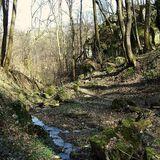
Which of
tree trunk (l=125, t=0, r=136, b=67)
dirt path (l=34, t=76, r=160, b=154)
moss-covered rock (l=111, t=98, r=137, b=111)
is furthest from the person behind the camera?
tree trunk (l=125, t=0, r=136, b=67)

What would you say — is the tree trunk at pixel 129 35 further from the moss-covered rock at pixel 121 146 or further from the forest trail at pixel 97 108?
the moss-covered rock at pixel 121 146

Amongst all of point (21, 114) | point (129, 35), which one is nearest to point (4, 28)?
point (129, 35)

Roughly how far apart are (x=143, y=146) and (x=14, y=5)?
20.3 m

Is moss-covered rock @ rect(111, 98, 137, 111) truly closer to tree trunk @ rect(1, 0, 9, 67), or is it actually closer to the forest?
the forest

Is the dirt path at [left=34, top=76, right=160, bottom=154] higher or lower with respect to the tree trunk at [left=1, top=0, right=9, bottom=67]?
lower

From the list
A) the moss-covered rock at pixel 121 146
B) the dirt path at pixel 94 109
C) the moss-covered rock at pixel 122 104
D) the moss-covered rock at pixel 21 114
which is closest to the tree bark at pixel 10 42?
the dirt path at pixel 94 109

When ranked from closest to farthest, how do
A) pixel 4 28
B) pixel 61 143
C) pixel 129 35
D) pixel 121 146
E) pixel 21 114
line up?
pixel 121 146, pixel 61 143, pixel 21 114, pixel 129 35, pixel 4 28

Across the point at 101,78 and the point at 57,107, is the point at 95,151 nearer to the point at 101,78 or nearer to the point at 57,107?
the point at 57,107

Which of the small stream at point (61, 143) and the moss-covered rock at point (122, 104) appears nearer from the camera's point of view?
the small stream at point (61, 143)

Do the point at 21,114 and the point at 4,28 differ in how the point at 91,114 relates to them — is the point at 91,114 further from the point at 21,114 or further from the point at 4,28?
the point at 4,28

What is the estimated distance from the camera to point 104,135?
32.5 feet

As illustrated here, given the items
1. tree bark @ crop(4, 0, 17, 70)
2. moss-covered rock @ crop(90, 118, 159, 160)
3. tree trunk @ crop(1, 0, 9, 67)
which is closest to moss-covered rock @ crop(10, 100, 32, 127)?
moss-covered rock @ crop(90, 118, 159, 160)

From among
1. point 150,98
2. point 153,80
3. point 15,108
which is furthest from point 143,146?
point 153,80

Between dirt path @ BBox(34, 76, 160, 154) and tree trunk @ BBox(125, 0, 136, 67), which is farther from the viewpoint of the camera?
tree trunk @ BBox(125, 0, 136, 67)
